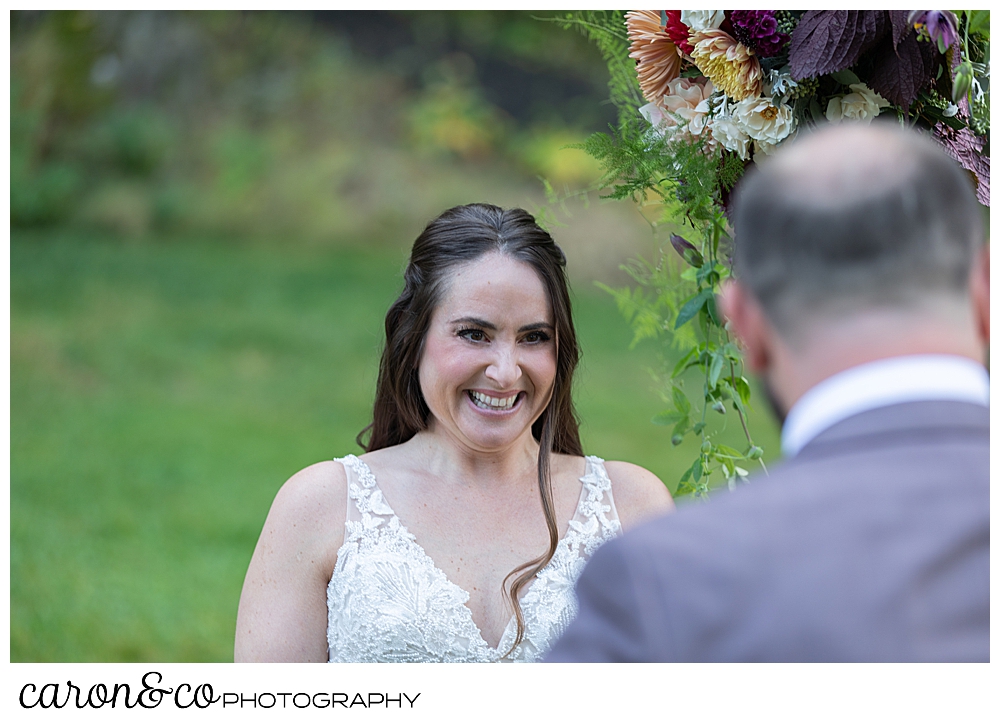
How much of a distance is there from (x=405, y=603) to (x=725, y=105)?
131 cm

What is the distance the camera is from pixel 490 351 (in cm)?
237

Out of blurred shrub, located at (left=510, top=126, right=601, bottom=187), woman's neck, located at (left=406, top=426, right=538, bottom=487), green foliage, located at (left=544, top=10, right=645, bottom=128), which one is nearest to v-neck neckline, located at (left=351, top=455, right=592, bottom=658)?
woman's neck, located at (left=406, top=426, right=538, bottom=487)

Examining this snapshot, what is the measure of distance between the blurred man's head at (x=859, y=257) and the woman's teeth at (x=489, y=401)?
1340mm

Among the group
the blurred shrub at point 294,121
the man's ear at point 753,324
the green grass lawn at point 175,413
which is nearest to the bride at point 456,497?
the man's ear at point 753,324

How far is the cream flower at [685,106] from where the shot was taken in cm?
201

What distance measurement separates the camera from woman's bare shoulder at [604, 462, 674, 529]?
2.53m

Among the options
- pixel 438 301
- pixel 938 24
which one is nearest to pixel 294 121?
pixel 438 301

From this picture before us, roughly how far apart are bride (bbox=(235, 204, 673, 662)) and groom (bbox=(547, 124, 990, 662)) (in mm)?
1228

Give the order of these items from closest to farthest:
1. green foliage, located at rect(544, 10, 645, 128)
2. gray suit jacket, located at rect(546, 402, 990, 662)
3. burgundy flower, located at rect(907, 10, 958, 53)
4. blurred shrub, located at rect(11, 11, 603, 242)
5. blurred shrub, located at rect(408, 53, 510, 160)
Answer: gray suit jacket, located at rect(546, 402, 990, 662) < burgundy flower, located at rect(907, 10, 958, 53) < green foliage, located at rect(544, 10, 645, 128) < blurred shrub, located at rect(11, 11, 603, 242) < blurred shrub, located at rect(408, 53, 510, 160)

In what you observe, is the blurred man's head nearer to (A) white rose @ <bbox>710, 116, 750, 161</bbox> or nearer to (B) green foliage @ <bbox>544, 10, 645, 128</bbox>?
(A) white rose @ <bbox>710, 116, 750, 161</bbox>

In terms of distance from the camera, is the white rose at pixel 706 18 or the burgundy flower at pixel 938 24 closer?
the burgundy flower at pixel 938 24

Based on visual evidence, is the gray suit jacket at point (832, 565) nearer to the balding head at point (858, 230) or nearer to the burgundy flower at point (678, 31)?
the balding head at point (858, 230)

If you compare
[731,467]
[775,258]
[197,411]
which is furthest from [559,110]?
[775,258]
